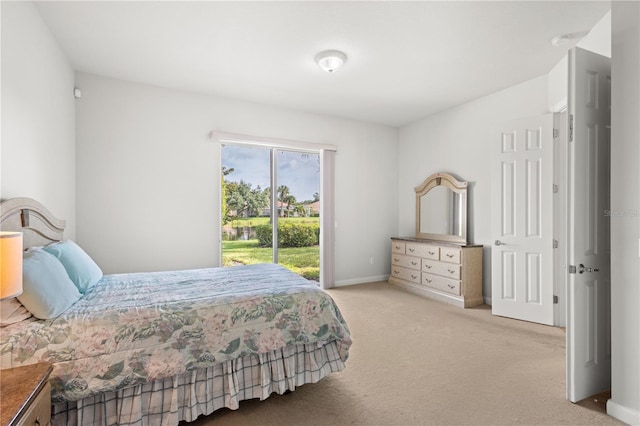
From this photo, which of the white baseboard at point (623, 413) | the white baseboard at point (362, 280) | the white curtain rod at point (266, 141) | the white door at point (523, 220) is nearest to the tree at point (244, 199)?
the white curtain rod at point (266, 141)

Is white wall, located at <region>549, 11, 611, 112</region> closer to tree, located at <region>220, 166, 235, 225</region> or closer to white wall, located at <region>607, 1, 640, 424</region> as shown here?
white wall, located at <region>607, 1, 640, 424</region>

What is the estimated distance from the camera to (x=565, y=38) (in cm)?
276

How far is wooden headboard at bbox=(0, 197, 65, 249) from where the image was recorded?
1882 mm

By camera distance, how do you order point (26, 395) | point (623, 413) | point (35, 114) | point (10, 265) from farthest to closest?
point (35, 114) → point (623, 413) → point (10, 265) → point (26, 395)

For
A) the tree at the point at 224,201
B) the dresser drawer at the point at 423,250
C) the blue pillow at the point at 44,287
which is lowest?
the dresser drawer at the point at 423,250

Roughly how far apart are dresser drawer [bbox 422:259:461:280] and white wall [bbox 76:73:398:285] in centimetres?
256

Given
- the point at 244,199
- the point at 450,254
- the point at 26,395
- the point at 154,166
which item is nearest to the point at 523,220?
the point at 450,254

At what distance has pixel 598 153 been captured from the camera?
82.0 inches

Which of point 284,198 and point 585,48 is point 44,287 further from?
point 585,48

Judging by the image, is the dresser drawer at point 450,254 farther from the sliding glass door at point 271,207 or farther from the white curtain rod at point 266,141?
the white curtain rod at point 266,141

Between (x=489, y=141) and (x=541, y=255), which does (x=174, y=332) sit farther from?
(x=489, y=141)

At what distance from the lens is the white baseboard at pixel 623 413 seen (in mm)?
1743

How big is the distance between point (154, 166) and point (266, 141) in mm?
1496

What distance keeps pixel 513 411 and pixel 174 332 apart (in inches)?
81.4
